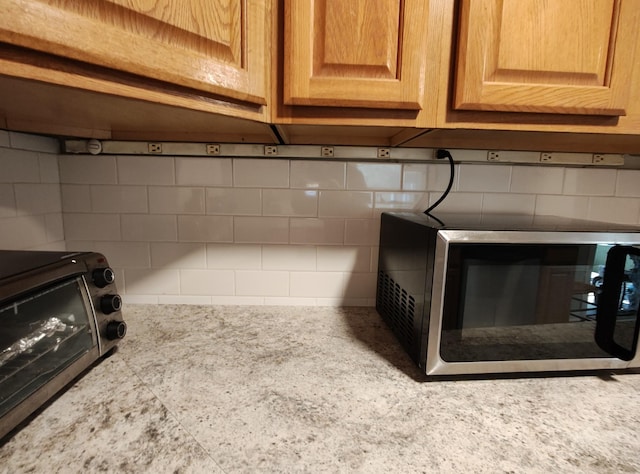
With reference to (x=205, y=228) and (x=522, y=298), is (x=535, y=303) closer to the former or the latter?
(x=522, y=298)

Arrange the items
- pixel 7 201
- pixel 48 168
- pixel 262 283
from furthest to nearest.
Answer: pixel 262 283, pixel 48 168, pixel 7 201

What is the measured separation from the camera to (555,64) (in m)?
A: 0.56

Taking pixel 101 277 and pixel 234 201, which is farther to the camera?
pixel 234 201

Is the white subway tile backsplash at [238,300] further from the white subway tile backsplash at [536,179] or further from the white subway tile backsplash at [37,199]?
the white subway tile backsplash at [536,179]

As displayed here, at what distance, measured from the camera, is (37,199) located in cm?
83

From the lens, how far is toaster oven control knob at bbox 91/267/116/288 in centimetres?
61

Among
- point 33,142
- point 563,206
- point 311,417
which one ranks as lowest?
point 311,417

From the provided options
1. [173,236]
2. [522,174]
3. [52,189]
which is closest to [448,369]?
[522,174]

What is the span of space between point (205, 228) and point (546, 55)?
89 centimetres

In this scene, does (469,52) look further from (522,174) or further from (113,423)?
(113,423)

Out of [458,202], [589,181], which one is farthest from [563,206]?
[458,202]

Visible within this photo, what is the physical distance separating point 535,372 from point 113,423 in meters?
0.76

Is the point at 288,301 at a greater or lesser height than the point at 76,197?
lesser

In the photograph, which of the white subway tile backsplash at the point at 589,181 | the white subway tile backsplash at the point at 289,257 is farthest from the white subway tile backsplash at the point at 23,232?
the white subway tile backsplash at the point at 589,181
